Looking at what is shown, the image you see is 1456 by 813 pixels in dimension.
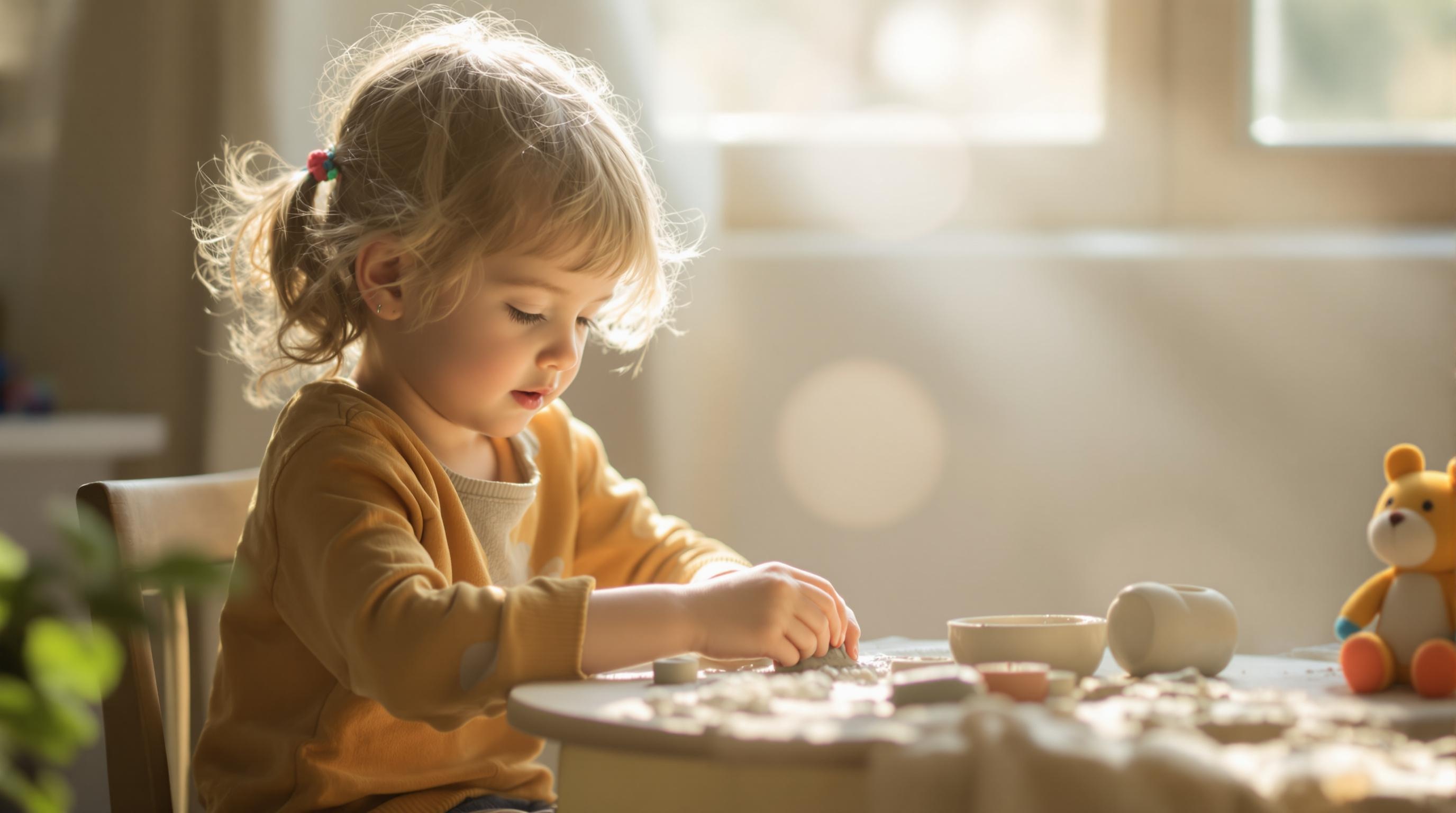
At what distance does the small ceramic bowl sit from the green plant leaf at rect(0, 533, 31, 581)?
1.89ft

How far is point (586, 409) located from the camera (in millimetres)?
1729

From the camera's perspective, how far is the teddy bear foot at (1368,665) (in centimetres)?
73

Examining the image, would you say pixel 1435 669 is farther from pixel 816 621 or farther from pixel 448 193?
pixel 448 193

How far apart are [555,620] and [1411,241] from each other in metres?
1.48

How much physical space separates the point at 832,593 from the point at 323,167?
0.57 m

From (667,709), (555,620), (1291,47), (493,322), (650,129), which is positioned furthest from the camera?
(1291,47)

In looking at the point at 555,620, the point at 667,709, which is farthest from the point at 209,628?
the point at 667,709

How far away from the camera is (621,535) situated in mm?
1244

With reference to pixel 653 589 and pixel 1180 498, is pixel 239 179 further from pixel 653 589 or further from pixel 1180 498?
pixel 1180 498

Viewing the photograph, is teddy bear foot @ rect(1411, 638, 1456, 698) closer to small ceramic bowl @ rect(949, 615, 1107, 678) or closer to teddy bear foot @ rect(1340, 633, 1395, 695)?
teddy bear foot @ rect(1340, 633, 1395, 695)

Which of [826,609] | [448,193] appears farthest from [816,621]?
[448,193]

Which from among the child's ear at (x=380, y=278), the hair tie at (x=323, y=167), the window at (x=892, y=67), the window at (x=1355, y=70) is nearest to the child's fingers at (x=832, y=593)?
the child's ear at (x=380, y=278)

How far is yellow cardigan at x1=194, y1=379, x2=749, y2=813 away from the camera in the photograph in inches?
29.6

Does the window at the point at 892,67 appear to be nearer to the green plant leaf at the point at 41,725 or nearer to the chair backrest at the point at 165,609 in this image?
the chair backrest at the point at 165,609
